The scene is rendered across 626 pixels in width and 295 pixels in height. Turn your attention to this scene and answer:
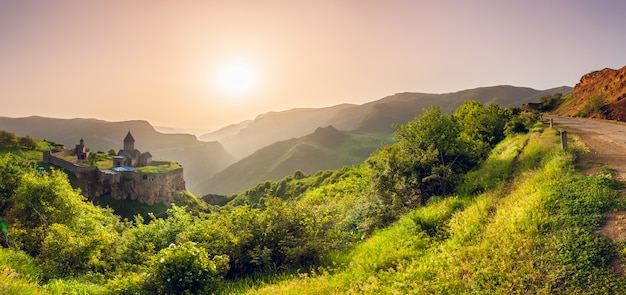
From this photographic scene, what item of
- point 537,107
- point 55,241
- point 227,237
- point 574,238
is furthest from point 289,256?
point 537,107

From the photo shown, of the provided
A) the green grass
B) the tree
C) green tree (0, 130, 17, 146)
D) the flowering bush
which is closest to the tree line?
the flowering bush

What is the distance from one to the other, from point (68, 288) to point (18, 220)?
11.1 m

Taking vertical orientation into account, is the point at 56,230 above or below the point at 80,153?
below

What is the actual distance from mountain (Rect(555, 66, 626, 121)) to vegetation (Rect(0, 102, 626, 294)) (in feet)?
127

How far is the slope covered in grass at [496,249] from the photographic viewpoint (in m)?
7.32

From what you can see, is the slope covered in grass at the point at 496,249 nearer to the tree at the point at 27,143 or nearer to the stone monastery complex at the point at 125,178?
the stone monastery complex at the point at 125,178

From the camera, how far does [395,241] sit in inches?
450

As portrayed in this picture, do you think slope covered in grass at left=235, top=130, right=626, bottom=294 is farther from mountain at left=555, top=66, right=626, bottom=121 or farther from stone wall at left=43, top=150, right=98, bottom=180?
stone wall at left=43, top=150, right=98, bottom=180

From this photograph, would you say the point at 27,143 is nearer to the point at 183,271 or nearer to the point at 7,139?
the point at 7,139

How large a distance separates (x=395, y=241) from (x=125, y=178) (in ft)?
297

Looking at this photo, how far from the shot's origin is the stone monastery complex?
7606cm

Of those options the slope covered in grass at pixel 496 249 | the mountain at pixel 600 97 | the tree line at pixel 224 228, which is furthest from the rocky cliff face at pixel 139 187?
the mountain at pixel 600 97

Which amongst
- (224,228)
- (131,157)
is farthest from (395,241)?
(131,157)

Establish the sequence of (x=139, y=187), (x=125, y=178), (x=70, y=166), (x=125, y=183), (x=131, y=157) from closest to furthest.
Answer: (x=70, y=166) → (x=125, y=183) → (x=125, y=178) → (x=139, y=187) → (x=131, y=157)
